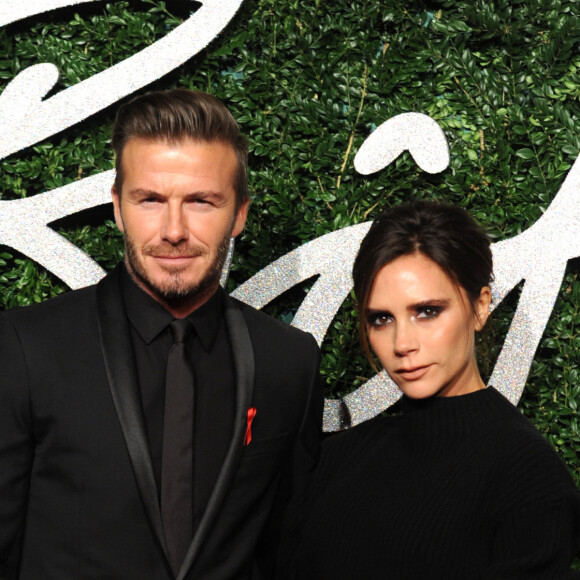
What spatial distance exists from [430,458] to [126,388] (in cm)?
78

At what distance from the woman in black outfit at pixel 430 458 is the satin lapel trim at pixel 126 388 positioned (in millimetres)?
512

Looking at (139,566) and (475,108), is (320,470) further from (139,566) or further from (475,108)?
(475,108)

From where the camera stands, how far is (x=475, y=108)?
313cm

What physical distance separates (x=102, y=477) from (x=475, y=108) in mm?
1895

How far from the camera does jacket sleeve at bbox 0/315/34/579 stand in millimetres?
2006

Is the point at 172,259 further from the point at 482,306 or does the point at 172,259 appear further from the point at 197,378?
the point at 482,306

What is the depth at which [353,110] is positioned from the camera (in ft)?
10.3

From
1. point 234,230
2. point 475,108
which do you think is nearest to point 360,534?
point 234,230

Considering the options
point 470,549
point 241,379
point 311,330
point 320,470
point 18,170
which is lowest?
point 470,549

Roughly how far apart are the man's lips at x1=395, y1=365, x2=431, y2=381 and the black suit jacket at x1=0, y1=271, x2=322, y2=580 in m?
0.39

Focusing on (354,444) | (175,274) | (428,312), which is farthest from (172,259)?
(354,444)

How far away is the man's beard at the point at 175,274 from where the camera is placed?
211 cm

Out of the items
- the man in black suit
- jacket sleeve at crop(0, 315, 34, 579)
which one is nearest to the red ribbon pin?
the man in black suit

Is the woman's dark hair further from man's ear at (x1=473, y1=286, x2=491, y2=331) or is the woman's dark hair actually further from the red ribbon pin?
the red ribbon pin
